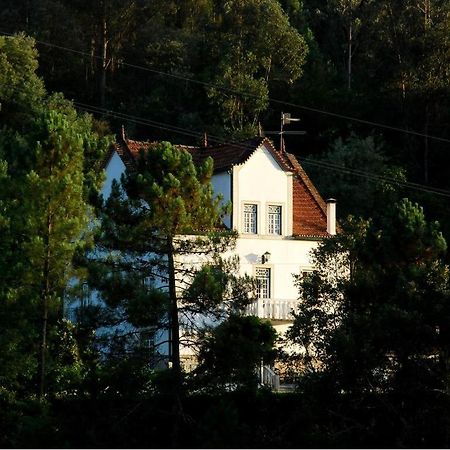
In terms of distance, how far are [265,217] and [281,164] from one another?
205 cm

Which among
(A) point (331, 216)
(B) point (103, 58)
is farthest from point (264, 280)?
(B) point (103, 58)

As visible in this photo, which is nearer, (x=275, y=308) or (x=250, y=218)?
(x=275, y=308)

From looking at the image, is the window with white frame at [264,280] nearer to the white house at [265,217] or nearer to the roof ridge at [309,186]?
the white house at [265,217]

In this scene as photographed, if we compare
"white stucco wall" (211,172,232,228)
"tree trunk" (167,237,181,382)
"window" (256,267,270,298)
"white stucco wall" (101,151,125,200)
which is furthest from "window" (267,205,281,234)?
"tree trunk" (167,237,181,382)

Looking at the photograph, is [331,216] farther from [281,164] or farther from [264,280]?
[264,280]

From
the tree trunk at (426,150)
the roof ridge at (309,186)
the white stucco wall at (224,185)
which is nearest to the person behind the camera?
the white stucco wall at (224,185)

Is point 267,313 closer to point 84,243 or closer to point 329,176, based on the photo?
point 84,243

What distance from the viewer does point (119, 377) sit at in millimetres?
33438

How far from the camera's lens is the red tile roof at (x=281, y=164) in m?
47.4

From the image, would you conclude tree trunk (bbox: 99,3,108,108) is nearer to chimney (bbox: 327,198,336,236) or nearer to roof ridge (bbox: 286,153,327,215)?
roof ridge (bbox: 286,153,327,215)

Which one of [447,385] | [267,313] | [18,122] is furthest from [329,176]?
[447,385]

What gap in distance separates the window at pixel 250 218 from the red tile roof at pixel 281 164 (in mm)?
1720

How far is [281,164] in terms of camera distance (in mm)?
47594

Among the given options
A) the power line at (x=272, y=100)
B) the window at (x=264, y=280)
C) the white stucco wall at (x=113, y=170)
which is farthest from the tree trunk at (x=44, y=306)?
the power line at (x=272, y=100)
